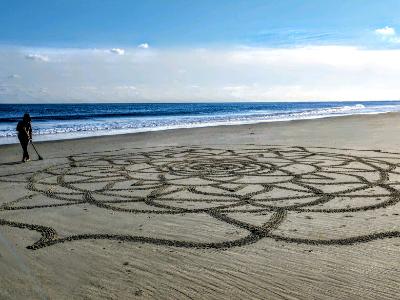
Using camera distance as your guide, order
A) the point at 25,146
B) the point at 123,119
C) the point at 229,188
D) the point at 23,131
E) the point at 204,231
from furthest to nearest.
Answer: the point at 123,119
the point at 23,131
the point at 25,146
the point at 229,188
the point at 204,231

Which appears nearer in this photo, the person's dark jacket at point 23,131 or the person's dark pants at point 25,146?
the person's dark pants at point 25,146

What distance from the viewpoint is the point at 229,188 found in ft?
28.9

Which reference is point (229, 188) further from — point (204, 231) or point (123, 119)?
point (123, 119)

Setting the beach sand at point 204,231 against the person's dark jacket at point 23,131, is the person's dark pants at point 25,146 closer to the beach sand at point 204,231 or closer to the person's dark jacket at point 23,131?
the person's dark jacket at point 23,131

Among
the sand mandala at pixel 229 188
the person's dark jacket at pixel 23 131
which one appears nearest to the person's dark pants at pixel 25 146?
the person's dark jacket at pixel 23 131

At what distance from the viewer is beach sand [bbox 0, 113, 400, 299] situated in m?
4.35

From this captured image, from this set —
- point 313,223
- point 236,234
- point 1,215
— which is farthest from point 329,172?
point 1,215

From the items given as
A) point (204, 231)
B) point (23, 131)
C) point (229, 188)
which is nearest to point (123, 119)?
point (23, 131)

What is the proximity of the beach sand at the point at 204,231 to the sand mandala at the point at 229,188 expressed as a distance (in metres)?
0.03

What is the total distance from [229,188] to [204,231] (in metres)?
2.85

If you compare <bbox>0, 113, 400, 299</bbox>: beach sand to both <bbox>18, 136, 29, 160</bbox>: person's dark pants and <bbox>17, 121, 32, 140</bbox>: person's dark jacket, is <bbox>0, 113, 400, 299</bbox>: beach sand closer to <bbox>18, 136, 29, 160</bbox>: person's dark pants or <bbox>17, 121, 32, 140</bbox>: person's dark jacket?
<bbox>18, 136, 29, 160</bbox>: person's dark pants

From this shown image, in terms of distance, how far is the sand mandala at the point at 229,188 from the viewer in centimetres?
611

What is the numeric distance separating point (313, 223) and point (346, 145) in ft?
33.9

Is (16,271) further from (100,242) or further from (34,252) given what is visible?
(100,242)
